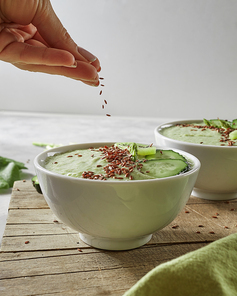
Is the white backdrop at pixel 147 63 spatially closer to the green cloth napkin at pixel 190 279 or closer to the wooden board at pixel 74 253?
the wooden board at pixel 74 253

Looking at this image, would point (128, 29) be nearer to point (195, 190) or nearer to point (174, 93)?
point (174, 93)

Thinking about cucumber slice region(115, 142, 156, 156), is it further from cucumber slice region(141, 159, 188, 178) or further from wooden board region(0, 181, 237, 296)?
wooden board region(0, 181, 237, 296)

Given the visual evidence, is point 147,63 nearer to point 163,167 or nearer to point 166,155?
point 166,155

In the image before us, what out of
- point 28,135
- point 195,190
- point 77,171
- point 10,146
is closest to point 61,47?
point 77,171

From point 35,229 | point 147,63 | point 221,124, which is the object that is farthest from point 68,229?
point 147,63

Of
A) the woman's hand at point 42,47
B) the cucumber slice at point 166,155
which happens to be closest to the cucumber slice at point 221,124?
the cucumber slice at point 166,155

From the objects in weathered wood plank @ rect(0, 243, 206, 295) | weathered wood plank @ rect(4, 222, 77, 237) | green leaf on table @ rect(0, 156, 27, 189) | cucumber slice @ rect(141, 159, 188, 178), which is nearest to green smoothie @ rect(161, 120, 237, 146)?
cucumber slice @ rect(141, 159, 188, 178)
